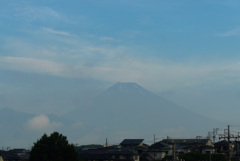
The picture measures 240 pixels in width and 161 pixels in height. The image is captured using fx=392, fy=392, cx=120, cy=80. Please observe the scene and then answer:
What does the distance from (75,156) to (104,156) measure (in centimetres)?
2064

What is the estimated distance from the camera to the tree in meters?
51.8

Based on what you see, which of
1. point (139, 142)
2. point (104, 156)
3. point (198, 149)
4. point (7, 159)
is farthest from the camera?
point (139, 142)

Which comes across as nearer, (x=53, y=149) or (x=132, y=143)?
(x=53, y=149)

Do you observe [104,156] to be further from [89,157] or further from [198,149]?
[198,149]

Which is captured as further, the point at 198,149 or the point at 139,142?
the point at 139,142

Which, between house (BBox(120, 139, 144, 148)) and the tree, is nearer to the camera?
the tree

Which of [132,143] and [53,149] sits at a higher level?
[53,149]

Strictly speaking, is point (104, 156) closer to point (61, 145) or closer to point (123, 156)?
point (123, 156)

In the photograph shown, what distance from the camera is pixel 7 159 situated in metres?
67.2

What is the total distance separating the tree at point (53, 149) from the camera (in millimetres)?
51750

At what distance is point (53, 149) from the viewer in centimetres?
5256

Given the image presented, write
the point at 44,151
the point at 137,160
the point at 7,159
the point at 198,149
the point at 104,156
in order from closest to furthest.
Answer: the point at 44,151, the point at 7,159, the point at 104,156, the point at 137,160, the point at 198,149

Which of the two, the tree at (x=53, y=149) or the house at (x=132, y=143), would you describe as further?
the house at (x=132, y=143)

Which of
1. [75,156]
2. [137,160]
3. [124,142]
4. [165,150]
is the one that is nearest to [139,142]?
[124,142]
